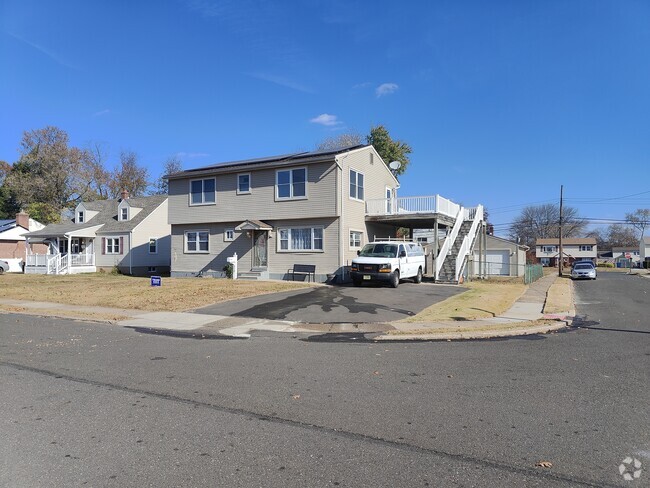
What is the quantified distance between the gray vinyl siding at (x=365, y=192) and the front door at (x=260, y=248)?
4.71 m

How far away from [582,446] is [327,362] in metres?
4.05

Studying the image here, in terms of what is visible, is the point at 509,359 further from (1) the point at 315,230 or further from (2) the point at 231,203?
(2) the point at 231,203

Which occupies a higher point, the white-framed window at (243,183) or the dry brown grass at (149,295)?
the white-framed window at (243,183)

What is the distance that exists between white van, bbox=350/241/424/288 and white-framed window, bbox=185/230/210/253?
10635 millimetres

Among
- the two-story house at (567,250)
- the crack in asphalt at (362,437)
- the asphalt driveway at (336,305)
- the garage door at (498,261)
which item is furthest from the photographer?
the two-story house at (567,250)

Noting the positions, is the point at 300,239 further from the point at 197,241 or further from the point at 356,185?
the point at 197,241

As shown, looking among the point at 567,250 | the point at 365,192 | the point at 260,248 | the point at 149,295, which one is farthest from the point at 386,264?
the point at 567,250

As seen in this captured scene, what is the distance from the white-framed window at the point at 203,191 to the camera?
26828 mm

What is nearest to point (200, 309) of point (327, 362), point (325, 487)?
point (327, 362)

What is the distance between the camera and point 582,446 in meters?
4.13

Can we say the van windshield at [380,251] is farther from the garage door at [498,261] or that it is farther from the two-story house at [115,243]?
the garage door at [498,261]

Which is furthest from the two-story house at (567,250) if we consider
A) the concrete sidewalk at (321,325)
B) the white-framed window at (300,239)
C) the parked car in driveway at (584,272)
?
the concrete sidewalk at (321,325)

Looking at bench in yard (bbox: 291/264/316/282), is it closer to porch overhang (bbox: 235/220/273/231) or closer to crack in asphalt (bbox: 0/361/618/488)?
porch overhang (bbox: 235/220/273/231)

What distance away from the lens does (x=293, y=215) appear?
24.1 m
